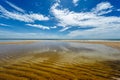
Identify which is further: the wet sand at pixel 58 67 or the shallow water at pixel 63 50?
the shallow water at pixel 63 50

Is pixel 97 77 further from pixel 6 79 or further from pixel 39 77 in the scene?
pixel 6 79

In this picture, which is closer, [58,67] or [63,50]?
[58,67]

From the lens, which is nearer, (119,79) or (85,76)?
(119,79)

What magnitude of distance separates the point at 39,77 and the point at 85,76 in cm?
228

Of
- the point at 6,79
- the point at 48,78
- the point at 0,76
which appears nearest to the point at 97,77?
the point at 48,78

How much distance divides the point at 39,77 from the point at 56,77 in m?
0.83

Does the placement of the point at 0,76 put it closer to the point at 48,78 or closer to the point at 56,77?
the point at 48,78

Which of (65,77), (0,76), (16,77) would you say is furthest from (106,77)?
(0,76)

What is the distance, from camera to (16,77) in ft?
15.1

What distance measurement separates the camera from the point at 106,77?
15.5 feet

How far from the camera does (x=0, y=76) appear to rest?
4.71 m

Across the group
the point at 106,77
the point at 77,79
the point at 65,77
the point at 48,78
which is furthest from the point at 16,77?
the point at 106,77

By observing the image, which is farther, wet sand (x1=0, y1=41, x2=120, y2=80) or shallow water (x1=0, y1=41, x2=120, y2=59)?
shallow water (x1=0, y1=41, x2=120, y2=59)

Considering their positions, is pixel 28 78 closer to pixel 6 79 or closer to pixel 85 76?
pixel 6 79
